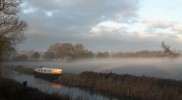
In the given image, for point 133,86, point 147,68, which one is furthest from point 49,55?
point 133,86

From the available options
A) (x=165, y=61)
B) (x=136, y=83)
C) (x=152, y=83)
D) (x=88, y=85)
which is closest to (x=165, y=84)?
(x=152, y=83)

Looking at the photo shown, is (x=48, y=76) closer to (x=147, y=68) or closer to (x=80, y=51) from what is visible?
(x=147, y=68)

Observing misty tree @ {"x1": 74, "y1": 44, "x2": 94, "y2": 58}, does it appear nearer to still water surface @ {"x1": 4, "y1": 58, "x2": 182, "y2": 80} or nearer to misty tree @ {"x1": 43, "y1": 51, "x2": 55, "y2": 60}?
misty tree @ {"x1": 43, "y1": 51, "x2": 55, "y2": 60}

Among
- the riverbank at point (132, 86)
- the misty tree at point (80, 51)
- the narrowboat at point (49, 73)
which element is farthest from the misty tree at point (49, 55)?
the riverbank at point (132, 86)

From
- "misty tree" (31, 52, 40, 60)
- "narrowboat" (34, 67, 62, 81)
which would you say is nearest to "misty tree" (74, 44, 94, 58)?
"misty tree" (31, 52, 40, 60)

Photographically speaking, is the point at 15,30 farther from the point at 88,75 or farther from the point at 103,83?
the point at 88,75

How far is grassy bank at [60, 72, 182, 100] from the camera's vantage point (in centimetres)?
3616

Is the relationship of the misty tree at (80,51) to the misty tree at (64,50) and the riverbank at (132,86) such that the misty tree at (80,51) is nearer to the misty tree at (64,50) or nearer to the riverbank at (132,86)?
the misty tree at (64,50)

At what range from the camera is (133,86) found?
1624 inches

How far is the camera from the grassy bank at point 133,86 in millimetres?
36156

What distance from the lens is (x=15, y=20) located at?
119 feet

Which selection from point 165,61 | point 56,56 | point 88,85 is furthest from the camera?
point 56,56

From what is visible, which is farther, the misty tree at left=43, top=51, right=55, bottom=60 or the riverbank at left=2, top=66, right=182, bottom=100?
the misty tree at left=43, top=51, right=55, bottom=60

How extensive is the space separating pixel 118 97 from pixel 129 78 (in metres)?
6.92
